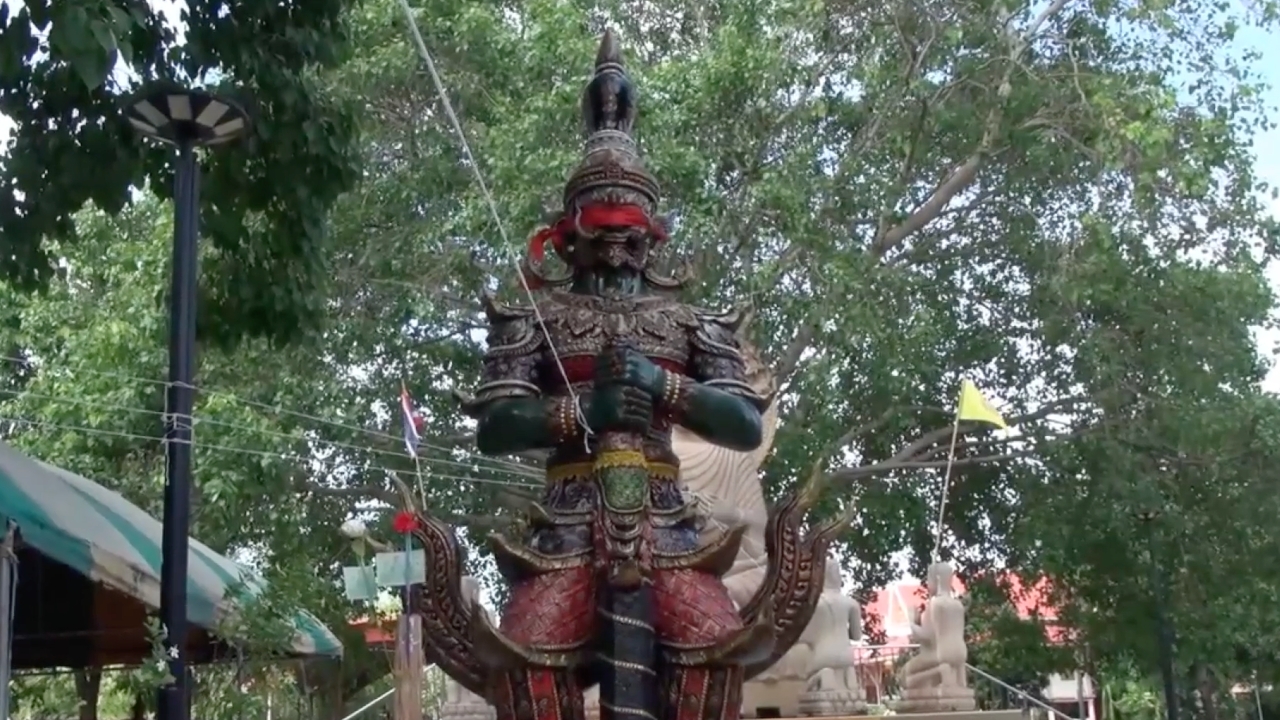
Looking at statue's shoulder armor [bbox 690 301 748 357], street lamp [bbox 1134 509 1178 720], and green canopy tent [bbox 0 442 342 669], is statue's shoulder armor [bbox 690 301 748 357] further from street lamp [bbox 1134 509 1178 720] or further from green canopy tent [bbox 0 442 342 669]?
street lamp [bbox 1134 509 1178 720]

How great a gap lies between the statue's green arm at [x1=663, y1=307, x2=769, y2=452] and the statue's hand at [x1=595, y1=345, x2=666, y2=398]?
0.21ft

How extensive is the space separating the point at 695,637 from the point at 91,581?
333cm

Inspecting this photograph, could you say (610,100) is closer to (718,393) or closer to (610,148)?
(610,148)

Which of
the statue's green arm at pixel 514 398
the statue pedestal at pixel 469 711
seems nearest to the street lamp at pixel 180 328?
the statue's green arm at pixel 514 398

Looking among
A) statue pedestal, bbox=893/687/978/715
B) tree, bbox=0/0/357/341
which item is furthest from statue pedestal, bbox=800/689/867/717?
tree, bbox=0/0/357/341

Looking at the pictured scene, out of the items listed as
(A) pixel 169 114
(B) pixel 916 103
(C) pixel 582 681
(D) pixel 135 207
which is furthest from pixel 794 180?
(C) pixel 582 681

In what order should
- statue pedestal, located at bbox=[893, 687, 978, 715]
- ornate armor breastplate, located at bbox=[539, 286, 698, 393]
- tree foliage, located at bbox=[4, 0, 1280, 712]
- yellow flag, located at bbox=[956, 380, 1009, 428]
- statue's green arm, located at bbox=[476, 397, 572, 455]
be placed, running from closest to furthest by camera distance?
statue's green arm, located at bbox=[476, 397, 572, 455] → ornate armor breastplate, located at bbox=[539, 286, 698, 393] → statue pedestal, located at bbox=[893, 687, 978, 715] → yellow flag, located at bbox=[956, 380, 1009, 428] → tree foliage, located at bbox=[4, 0, 1280, 712]

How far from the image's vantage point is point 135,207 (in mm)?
12477

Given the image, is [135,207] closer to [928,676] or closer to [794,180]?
[794,180]

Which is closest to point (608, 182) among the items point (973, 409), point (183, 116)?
point (183, 116)

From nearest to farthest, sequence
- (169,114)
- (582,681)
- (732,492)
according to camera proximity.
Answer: (582,681) < (169,114) < (732,492)

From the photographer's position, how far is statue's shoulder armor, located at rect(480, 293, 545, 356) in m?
4.73

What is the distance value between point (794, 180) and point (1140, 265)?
3327 mm

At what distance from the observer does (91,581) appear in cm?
642
